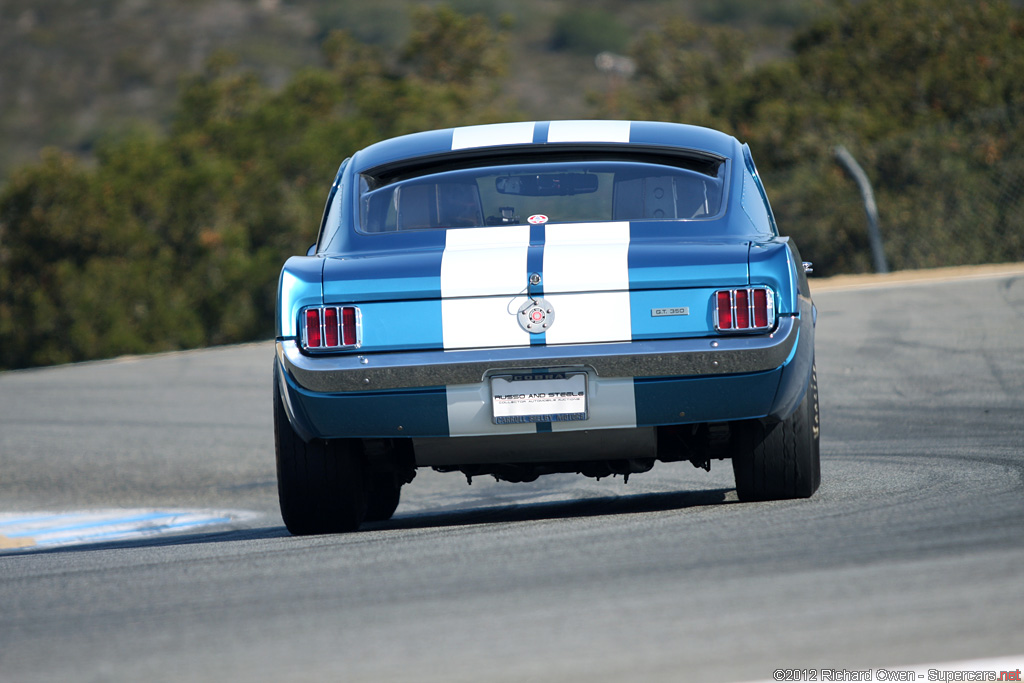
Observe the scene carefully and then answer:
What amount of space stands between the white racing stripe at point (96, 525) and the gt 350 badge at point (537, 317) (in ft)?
11.3

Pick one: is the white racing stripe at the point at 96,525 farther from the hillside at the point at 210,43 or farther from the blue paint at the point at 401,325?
the hillside at the point at 210,43

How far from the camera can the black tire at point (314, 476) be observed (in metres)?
5.19

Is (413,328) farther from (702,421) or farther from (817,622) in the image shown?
(817,622)

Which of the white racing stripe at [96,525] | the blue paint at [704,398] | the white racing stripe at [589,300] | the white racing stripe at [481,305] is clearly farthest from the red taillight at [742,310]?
the white racing stripe at [96,525]

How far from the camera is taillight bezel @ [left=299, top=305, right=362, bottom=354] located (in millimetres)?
4699

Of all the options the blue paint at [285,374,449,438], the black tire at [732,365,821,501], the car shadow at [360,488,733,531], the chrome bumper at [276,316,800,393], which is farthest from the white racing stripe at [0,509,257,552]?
the black tire at [732,365,821,501]

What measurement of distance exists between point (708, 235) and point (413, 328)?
1.15 metres

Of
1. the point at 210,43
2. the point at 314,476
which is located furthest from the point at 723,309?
the point at 210,43

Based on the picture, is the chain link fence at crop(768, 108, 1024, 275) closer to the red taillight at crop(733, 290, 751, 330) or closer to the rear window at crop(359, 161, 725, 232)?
the rear window at crop(359, 161, 725, 232)

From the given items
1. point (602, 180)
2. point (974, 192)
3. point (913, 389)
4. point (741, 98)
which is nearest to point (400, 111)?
point (741, 98)

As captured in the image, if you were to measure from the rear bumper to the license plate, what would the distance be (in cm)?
3

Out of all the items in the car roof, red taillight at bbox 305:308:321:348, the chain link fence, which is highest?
the car roof

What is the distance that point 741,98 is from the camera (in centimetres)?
3303

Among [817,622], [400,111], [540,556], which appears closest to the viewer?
[817,622]
